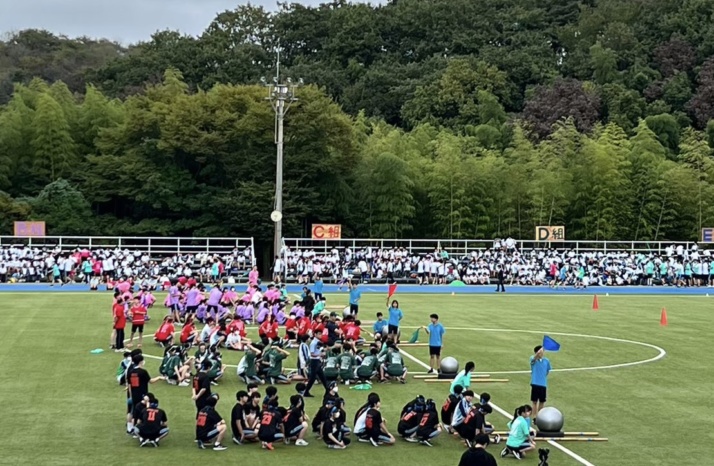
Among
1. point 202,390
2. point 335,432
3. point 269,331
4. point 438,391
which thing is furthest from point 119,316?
point 335,432

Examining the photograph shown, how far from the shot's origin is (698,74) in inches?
3802

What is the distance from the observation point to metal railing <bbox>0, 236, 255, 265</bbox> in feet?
185

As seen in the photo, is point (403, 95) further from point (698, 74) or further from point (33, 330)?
point (33, 330)

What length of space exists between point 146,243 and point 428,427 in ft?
150

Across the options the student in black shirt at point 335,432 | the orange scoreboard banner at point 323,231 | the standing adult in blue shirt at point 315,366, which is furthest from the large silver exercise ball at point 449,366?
the orange scoreboard banner at point 323,231

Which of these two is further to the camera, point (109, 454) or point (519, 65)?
point (519, 65)

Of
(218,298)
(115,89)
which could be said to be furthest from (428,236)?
(115,89)

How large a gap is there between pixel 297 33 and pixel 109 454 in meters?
98.4

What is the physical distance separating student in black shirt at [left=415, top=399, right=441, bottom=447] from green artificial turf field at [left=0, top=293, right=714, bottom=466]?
258 millimetres

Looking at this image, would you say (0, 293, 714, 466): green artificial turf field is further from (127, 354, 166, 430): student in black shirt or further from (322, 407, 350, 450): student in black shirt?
(127, 354, 166, 430): student in black shirt

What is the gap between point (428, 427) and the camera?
17.0 m

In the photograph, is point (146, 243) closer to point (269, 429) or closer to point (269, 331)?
point (269, 331)

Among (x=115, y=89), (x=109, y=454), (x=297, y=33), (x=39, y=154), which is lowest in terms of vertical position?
(x=109, y=454)

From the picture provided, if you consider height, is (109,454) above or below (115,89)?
below
